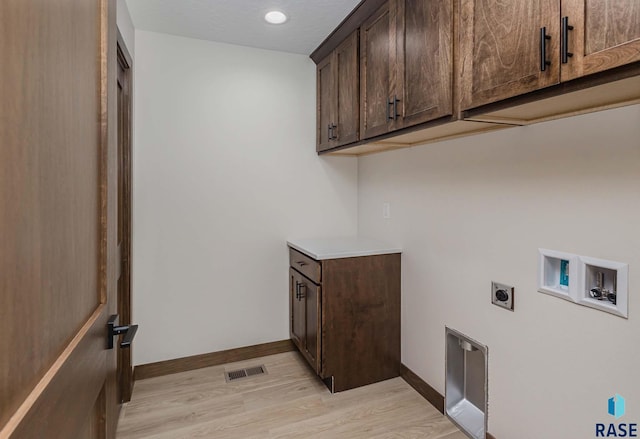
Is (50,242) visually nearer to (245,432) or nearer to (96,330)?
(96,330)

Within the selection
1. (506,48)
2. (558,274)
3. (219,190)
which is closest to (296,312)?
(219,190)

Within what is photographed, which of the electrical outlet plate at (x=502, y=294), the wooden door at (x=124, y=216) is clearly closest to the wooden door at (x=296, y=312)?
the wooden door at (x=124, y=216)

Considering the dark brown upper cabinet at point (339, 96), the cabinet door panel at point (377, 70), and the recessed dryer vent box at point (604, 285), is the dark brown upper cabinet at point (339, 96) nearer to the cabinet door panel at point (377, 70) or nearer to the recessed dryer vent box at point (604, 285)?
the cabinet door panel at point (377, 70)

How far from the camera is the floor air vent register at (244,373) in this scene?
2.47 meters

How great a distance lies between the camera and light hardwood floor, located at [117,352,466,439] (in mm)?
1911

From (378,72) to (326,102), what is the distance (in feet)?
2.45

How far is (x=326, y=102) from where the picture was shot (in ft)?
8.82

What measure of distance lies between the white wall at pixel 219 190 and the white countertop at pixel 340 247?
18cm

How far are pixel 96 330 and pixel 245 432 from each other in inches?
56.5

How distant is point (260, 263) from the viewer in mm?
2791

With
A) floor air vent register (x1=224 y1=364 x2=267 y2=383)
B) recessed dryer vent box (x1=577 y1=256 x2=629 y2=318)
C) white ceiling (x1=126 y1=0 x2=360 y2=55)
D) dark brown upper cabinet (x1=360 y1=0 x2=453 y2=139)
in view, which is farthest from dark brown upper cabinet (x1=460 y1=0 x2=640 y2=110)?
floor air vent register (x1=224 y1=364 x2=267 y2=383)

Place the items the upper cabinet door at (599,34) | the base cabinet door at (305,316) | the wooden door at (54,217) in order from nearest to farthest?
the wooden door at (54,217), the upper cabinet door at (599,34), the base cabinet door at (305,316)

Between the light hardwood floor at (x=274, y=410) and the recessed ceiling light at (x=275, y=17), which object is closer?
the light hardwood floor at (x=274, y=410)

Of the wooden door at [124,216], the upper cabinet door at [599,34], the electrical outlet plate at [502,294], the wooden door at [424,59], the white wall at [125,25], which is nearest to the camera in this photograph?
the upper cabinet door at [599,34]
